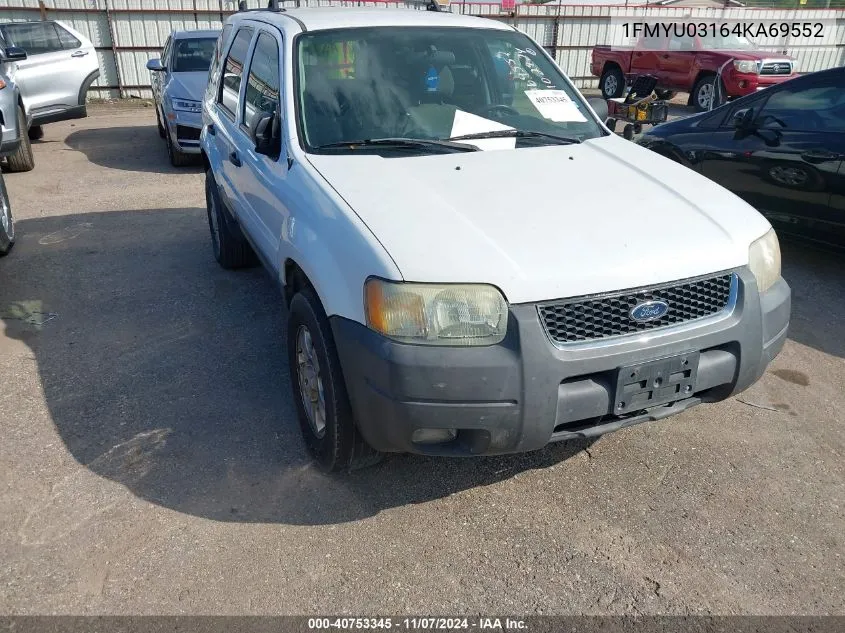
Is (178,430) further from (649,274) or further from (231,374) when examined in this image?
(649,274)

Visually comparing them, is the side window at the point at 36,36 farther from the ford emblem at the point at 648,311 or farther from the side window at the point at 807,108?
the ford emblem at the point at 648,311

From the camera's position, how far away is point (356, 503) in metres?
3.09

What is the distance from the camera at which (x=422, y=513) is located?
3.05 metres

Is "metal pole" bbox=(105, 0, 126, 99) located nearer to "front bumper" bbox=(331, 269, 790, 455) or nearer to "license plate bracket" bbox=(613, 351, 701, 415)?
"front bumper" bbox=(331, 269, 790, 455)

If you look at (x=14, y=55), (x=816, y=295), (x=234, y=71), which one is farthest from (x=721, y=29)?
(x=234, y=71)

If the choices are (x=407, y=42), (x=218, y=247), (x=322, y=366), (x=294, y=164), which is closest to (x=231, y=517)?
(x=322, y=366)

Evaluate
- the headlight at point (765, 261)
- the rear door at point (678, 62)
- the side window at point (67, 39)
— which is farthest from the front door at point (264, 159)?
the rear door at point (678, 62)

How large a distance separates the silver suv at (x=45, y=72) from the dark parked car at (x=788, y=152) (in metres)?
7.62

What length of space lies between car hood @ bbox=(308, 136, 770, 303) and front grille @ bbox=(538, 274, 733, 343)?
5 centimetres

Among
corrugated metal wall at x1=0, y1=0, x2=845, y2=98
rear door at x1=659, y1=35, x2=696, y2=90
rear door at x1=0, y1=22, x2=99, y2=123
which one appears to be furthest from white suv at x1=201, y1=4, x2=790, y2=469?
rear door at x1=659, y1=35, x2=696, y2=90

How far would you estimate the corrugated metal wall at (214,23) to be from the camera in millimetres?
15859

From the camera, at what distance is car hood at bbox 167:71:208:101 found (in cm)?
905

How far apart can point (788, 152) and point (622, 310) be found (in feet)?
12.2

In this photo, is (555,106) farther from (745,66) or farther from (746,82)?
(745,66)
